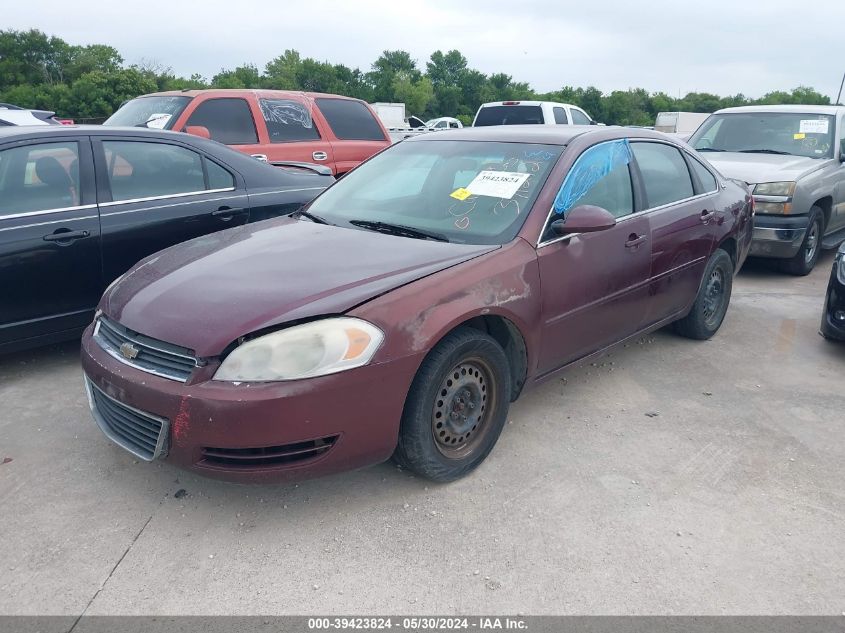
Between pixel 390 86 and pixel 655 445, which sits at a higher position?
pixel 390 86

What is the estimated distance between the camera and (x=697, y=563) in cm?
→ 265

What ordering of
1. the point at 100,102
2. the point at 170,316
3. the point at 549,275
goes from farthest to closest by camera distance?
1. the point at 100,102
2. the point at 549,275
3. the point at 170,316

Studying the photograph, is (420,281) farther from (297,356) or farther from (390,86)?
(390,86)

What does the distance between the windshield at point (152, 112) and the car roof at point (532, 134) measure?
370cm

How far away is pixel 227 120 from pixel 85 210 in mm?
3285

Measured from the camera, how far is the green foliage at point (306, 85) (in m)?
40.8

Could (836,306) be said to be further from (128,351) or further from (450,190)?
(128,351)

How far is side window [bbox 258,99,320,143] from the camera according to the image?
7.50 m

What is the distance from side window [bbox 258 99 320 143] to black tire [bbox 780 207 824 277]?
210 inches

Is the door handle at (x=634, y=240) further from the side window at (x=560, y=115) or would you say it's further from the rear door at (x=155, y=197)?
the side window at (x=560, y=115)

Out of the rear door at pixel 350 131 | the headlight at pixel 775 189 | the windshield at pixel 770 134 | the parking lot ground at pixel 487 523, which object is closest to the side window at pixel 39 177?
the parking lot ground at pixel 487 523

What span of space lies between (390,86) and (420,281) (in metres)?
69.4

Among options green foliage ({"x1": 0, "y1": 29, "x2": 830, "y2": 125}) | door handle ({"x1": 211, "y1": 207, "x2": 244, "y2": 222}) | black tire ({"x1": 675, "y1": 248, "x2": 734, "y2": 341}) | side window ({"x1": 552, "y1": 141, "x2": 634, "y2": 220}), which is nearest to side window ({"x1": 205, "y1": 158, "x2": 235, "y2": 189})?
door handle ({"x1": 211, "y1": 207, "x2": 244, "y2": 222})

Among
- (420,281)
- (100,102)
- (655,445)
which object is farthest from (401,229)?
(100,102)
